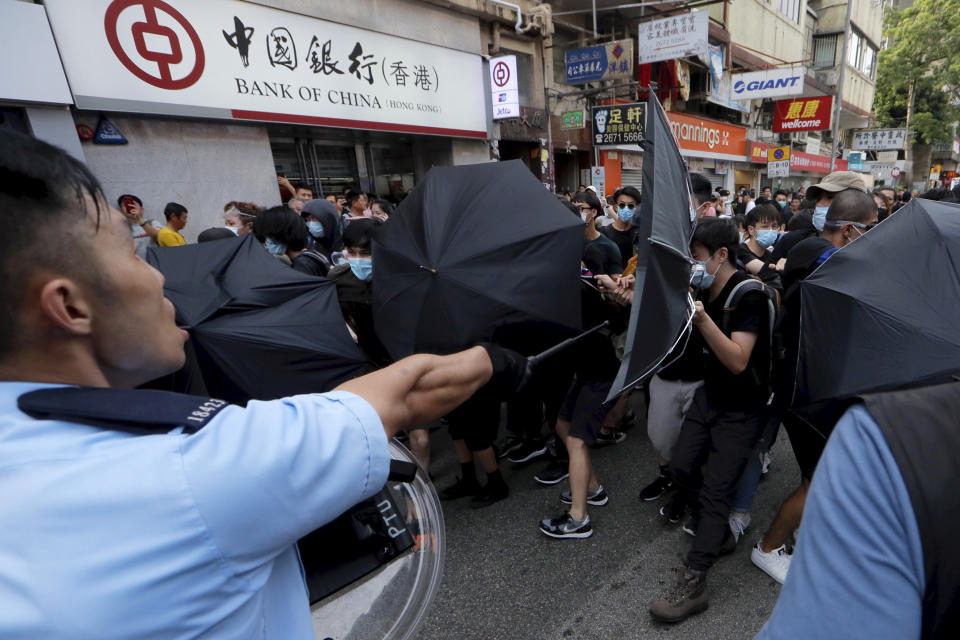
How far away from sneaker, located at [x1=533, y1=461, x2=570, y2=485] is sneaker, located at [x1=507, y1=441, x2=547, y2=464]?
27cm

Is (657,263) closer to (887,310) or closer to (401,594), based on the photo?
(887,310)

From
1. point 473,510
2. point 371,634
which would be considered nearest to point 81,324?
point 371,634

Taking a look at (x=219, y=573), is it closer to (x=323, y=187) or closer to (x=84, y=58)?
(x=84, y=58)

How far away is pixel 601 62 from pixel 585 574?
41.1 ft

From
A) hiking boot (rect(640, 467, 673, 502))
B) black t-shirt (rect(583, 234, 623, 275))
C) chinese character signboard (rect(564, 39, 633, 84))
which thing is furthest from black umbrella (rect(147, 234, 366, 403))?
chinese character signboard (rect(564, 39, 633, 84))

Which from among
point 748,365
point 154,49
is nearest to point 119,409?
point 748,365

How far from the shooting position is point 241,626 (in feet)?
2.17

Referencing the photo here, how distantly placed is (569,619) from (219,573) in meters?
2.25

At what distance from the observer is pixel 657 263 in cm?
161

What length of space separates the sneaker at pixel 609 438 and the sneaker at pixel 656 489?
0.71 metres

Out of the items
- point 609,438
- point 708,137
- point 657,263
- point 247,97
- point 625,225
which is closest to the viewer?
point 657,263

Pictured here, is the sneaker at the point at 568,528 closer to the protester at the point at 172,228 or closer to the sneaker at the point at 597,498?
the sneaker at the point at 597,498

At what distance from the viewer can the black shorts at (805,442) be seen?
2303 millimetres

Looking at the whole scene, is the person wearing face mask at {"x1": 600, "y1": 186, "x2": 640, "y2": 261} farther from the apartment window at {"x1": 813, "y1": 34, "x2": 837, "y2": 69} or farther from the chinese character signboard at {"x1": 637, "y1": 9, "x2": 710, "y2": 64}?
the apartment window at {"x1": 813, "y1": 34, "x2": 837, "y2": 69}
